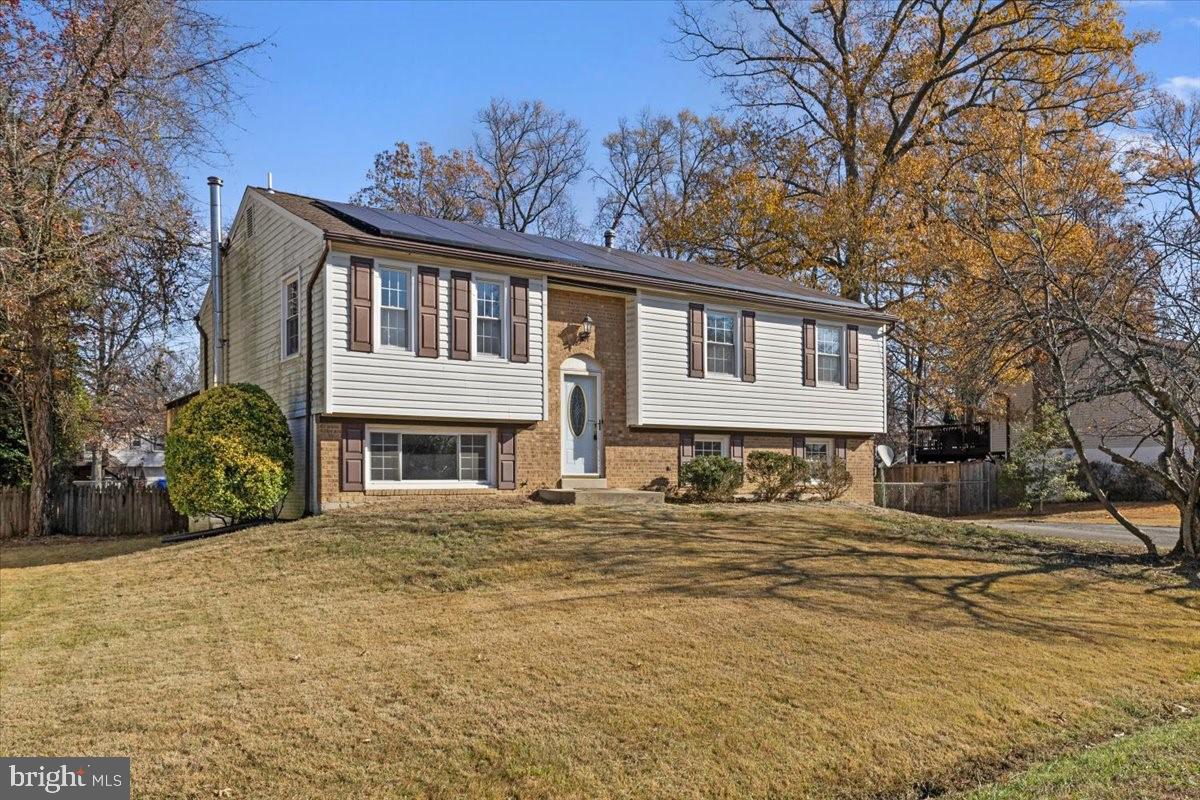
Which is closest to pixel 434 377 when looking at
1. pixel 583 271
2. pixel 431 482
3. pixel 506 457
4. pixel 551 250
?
pixel 431 482

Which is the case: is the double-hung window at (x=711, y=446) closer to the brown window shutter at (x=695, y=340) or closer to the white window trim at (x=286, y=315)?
the brown window shutter at (x=695, y=340)

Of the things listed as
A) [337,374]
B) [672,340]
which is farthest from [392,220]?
[672,340]

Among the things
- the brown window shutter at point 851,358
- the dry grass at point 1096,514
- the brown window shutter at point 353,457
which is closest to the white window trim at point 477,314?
the brown window shutter at point 353,457

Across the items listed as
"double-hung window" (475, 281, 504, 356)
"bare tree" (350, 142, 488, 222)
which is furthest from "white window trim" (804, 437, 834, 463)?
"bare tree" (350, 142, 488, 222)

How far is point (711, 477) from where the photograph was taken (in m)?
16.5

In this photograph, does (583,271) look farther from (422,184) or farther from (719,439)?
(422,184)

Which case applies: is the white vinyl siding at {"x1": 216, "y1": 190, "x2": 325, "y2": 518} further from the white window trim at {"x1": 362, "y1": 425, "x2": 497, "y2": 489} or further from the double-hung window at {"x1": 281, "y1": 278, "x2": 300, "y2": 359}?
the white window trim at {"x1": 362, "y1": 425, "x2": 497, "y2": 489}

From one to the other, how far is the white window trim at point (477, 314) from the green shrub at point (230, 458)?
334 cm

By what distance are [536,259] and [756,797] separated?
11.3m

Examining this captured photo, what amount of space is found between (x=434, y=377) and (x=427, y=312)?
1.05 m

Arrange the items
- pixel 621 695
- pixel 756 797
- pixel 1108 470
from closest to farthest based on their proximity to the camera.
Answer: pixel 756 797 → pixel 621 695 → pixel 1108 470

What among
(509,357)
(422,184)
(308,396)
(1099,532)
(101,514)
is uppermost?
(422,184)

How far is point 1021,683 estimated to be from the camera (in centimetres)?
730

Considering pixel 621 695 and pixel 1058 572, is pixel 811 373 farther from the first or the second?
pixel 621 695
